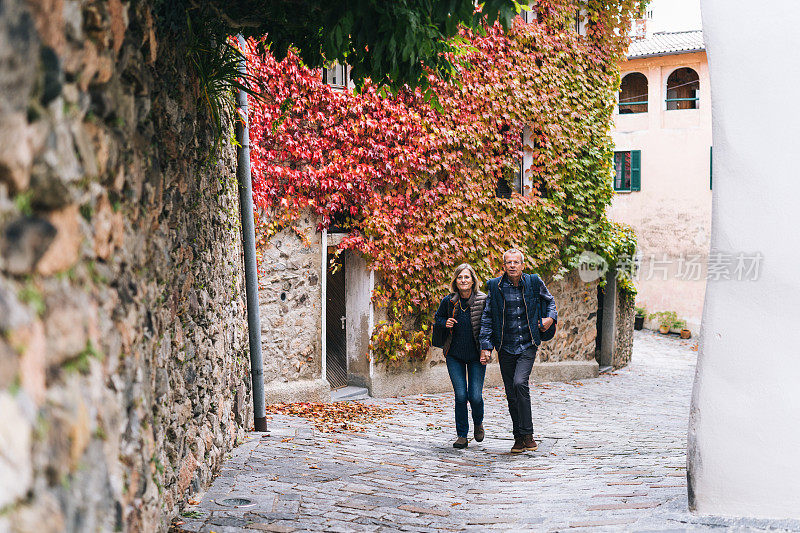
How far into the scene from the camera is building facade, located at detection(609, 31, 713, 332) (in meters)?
21.7

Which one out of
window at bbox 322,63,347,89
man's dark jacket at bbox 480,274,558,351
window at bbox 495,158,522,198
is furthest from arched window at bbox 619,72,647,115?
man's dark jacket at bbox 480,274,558,351

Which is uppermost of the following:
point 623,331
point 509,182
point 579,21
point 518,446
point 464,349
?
point 579,21

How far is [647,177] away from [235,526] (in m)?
20.6

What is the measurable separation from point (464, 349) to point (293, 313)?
2900 millimetres

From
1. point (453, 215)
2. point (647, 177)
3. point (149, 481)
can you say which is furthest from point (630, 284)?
point (149, 481)

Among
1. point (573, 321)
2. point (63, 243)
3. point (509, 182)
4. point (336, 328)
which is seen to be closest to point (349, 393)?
point (336, 328)

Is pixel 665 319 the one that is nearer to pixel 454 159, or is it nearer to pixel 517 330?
pixel 454 159

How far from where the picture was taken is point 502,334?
→ 6852 millimetres

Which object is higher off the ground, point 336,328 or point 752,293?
point 752,293

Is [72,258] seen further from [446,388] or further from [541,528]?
[446,388]

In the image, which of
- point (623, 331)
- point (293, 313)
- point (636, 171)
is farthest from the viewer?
point (636, 171)

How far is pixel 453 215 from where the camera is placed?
10812mm

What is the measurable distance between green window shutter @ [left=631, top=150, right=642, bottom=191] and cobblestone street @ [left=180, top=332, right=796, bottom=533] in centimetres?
1425

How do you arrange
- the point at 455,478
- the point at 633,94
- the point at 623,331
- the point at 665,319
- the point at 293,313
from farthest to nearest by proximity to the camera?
the point at 633,94 < the point at 665,319 < the point at 623,331 < the point at 293,313 < the point at 455,478
